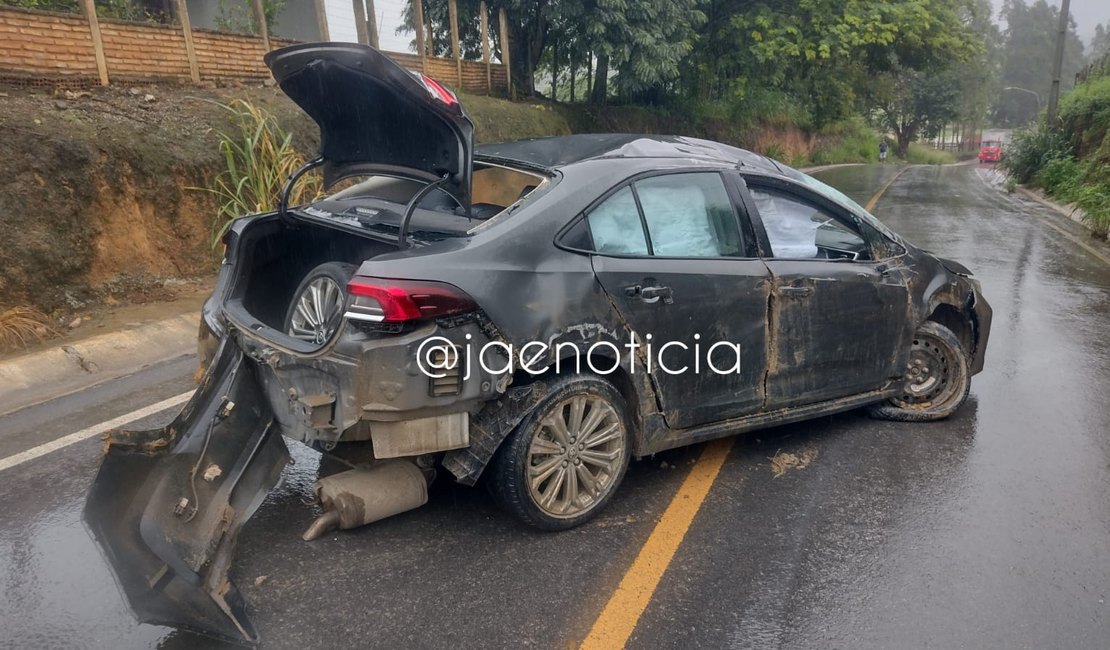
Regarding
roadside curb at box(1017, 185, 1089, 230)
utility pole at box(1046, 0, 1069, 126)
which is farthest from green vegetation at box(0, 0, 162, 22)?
utility pole at box(1046, 0, 1069, 126)

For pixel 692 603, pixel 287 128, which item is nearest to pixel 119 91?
pixel 287 128

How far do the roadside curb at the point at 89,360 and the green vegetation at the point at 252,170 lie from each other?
6.46 feet

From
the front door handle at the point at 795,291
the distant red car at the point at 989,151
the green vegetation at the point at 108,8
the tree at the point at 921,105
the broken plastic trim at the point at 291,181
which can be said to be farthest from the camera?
the tree at the point at 921,105

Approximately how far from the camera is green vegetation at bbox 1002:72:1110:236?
18.9 metres

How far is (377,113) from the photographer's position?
12.1 ft

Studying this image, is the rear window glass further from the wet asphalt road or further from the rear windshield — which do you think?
the wet asphalt road

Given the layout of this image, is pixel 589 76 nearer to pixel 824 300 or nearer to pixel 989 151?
pixel 824 300

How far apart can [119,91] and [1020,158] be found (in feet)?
83.8

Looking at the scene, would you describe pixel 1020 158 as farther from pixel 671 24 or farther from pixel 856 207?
pixel 856 207

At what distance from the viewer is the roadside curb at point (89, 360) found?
5.45 metres

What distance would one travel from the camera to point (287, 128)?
1006 centimetres

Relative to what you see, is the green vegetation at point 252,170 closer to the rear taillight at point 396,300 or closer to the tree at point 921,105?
the rear taillight at point 396,300

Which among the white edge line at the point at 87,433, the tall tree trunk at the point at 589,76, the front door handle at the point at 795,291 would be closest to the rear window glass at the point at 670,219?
the front door handle at the point at 795,291

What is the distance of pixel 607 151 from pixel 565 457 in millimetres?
1509
